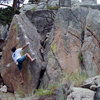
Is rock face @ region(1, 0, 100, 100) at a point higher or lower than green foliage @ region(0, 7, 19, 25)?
lower

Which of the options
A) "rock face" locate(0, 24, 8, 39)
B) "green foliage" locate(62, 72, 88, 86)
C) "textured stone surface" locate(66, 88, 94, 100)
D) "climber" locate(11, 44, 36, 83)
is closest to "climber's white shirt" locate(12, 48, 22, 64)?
"climber" locate(11, 44, 36, 83)

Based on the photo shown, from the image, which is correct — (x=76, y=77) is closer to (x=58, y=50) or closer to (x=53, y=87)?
(x=53, y=87)

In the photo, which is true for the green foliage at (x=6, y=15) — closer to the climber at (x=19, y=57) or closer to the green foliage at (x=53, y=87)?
the climber at (x=19, y=57)

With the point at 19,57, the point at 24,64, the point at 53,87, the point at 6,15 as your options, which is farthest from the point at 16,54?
the point at 6,15

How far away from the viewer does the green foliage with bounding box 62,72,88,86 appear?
13.5 m

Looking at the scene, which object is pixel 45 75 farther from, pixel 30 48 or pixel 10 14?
pixel 10 14

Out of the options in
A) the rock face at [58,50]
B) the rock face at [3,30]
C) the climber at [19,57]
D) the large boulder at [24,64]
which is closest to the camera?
the climber at [19,57]

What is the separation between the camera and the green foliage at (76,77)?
44.4ft

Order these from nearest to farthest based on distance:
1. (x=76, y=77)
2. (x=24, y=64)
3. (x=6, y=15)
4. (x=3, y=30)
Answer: (x=76, y=77) < (x=24, y=64) < (x=6, y=15) < (x=3, y=30)

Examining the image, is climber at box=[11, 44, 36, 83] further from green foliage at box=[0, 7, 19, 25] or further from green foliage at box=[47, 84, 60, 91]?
green foliage at box=[0, 7, 19, 25]

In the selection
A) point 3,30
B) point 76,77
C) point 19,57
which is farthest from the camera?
point 3,30

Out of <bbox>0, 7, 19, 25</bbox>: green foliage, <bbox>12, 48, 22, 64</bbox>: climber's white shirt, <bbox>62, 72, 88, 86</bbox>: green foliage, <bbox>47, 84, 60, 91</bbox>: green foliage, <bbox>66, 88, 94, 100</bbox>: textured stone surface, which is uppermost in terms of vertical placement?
<bbox>0, 7, 19, 25</bbox>: green foliage

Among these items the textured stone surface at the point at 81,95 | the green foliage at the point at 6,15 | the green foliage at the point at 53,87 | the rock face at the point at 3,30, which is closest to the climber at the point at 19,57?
the green foliage at the point at 53,87

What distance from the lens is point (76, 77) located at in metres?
14.6
